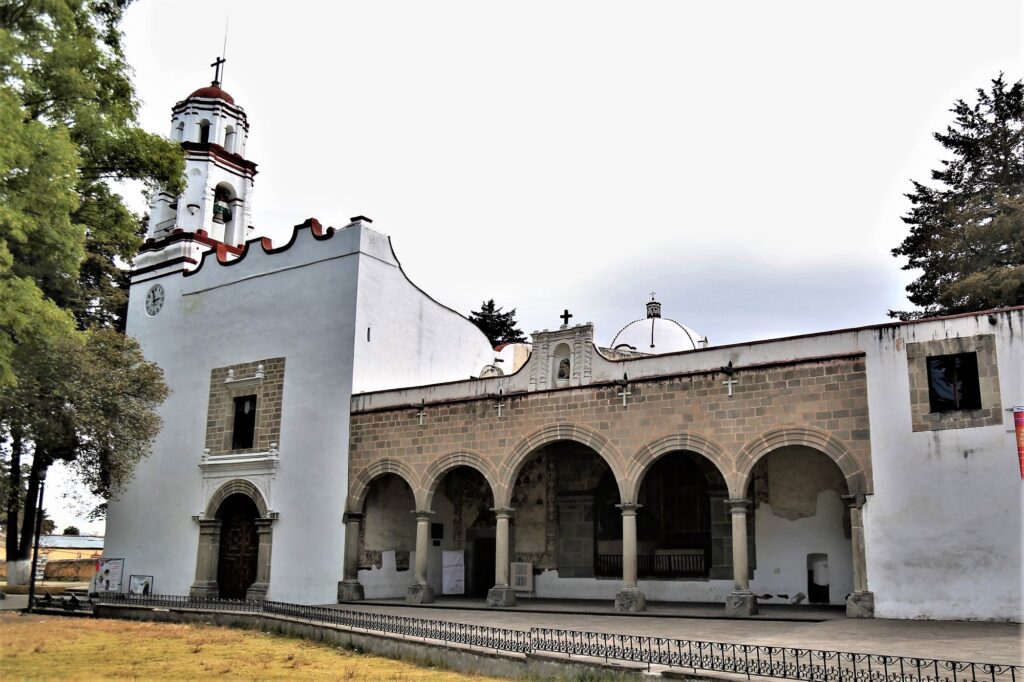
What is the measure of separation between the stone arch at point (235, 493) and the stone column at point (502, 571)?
614cm

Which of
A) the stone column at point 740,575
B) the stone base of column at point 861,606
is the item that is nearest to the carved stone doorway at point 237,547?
the stone column at point 740,575

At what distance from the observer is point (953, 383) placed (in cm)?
1348

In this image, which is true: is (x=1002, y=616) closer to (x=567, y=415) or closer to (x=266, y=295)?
(x=567, y=415)

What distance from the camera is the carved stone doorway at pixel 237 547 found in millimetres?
21172

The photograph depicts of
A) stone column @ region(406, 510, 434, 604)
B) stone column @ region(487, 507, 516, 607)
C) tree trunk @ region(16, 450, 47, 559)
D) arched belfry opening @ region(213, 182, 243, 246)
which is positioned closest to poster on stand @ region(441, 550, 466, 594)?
stone column @ region(406, 510, 434, 604)

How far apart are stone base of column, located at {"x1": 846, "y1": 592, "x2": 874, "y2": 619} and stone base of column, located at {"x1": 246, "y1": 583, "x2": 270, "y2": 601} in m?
12.5

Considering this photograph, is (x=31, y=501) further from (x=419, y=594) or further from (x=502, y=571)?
(x=502, y=571)

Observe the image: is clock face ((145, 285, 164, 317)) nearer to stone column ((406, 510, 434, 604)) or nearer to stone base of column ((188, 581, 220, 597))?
stone base of column ((188, 581, 220, 597))

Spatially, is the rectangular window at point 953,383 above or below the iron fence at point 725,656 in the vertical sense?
above

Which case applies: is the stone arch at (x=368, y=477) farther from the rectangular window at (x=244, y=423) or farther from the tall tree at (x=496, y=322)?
the tall tree at (x=496, y=322)

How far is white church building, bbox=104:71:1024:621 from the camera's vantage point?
1335 centimetres

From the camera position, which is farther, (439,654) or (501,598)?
(501,598)

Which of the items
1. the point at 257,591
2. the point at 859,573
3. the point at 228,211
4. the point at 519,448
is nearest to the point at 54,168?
the point at 519,448

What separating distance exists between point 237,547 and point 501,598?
775 centimetres
